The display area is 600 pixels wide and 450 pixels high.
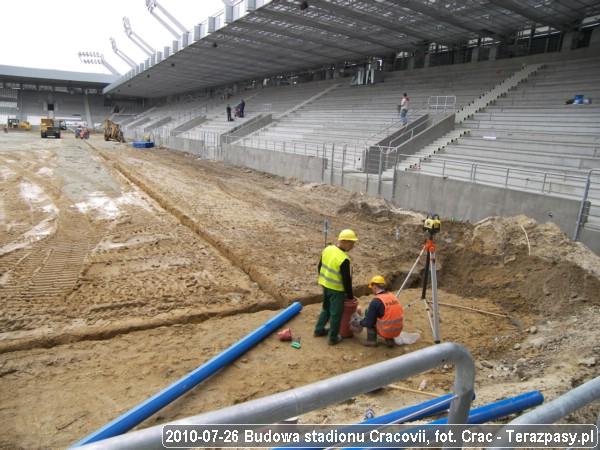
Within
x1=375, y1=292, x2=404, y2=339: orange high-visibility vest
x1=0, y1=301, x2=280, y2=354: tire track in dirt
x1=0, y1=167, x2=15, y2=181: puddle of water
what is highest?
x1=0, y1=167, x2=15, y2=181: puddle of water

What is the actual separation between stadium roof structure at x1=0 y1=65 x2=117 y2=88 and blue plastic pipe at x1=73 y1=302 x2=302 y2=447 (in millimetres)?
79760

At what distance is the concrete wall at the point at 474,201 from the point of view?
29.9ft

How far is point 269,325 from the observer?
5.80m

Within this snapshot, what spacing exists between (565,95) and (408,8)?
7954mm

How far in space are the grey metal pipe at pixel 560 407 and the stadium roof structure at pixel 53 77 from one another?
83395 millimetres

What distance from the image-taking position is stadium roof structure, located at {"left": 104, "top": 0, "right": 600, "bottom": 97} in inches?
699

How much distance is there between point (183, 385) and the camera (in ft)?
14.1

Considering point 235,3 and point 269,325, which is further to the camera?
point 235,3

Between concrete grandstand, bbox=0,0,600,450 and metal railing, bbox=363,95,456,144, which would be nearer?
concrete grandstand, bbox=0,0,600,450

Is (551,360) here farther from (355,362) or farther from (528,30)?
(528,30)

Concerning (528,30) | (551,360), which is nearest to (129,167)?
(551,360)
